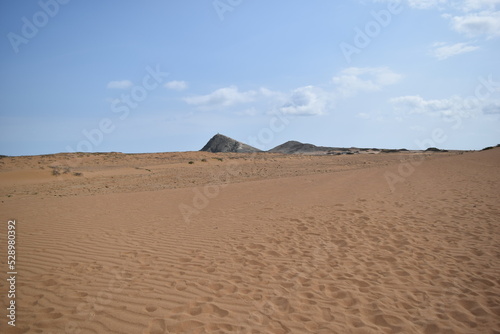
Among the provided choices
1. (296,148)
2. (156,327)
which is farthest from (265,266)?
(296,148)

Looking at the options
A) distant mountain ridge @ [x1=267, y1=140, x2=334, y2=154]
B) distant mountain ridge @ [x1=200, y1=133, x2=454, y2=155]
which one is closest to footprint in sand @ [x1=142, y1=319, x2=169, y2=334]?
distant mountain ridge @ [x1=200, y1=133, x2=454, y2=155]

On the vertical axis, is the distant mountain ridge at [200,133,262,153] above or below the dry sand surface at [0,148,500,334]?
above

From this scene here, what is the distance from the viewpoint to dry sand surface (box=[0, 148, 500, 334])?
370 cm

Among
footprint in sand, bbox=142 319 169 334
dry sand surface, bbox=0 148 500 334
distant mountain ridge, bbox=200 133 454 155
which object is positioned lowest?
footprint in sand, bbox=142 319 169 334

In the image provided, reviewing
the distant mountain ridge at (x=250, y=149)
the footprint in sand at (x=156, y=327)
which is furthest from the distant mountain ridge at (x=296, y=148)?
the footprint in sand at (x=156, y=327)

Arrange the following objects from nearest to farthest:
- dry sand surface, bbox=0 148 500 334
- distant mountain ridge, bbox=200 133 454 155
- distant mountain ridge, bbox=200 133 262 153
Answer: dry sand surface, bbox=0 148 500 334
distant mountain ridge, bbox=200 133 454 155
distant mountain ridge, bbox=200 133 262 153

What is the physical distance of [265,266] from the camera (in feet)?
17.6

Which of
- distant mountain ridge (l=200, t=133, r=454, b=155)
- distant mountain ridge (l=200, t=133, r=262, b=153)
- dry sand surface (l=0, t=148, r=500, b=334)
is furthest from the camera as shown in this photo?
distant mountain ridge (l=200, t=133, r=262, b=153)

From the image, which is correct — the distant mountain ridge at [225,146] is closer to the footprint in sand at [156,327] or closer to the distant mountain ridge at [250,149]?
the distant mountain ridge at [250,149]

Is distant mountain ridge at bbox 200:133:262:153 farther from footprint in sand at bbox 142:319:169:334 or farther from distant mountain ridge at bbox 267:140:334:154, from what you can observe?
footprint in sand at bbox 142:319:169:334

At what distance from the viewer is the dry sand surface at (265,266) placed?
3697 mm

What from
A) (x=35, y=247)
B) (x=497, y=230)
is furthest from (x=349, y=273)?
(x=35, y=247)

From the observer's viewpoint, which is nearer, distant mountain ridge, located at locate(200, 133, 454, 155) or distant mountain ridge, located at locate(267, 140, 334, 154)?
distant mountain ridge, located at locate(200, 133, 454, 155)

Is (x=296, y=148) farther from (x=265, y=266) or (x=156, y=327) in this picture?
(x=156, y=327)
